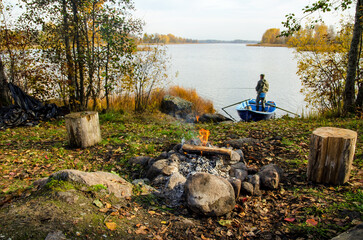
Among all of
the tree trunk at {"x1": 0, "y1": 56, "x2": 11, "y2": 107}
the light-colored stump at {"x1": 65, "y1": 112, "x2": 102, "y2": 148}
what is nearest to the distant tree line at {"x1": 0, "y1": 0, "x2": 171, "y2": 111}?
the tree trunk at {"x1": 0, "y1": 56, "x2": 11, "y2": 107}

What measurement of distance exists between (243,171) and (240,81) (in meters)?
20.8

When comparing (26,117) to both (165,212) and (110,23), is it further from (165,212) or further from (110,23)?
(165,212)

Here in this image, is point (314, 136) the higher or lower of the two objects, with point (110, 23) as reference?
lower

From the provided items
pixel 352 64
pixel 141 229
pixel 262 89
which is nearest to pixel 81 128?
pixel 141 229

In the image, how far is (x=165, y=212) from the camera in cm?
334

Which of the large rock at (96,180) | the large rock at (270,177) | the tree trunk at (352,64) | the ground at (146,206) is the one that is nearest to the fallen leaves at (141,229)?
the ground at (146,206)

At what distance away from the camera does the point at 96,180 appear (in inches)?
136

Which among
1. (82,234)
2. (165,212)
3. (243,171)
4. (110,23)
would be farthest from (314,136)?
(110,23)

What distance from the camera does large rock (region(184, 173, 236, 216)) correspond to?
3.31m

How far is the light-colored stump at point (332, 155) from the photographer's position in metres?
3.71

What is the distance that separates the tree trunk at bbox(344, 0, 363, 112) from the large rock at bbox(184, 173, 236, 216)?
24.3ft

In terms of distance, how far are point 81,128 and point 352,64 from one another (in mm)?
8835

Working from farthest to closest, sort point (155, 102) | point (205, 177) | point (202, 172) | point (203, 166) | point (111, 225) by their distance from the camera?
1. point (155, 102)
2. point (203, 166)
3. point (202, 172)
4. point (205, 177)
5. point (111, 225)

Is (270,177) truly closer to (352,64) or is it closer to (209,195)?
(209,195)
